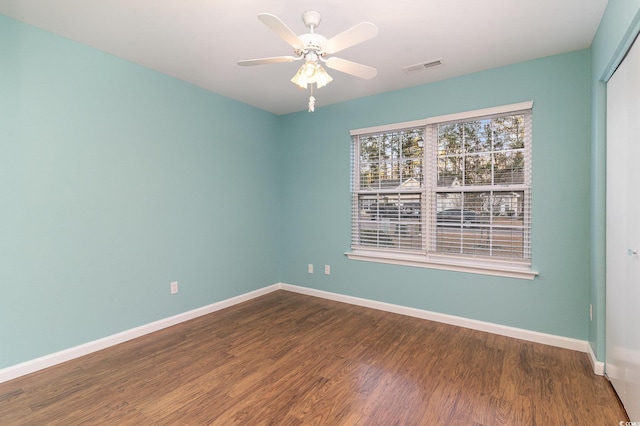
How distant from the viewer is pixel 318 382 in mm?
2193

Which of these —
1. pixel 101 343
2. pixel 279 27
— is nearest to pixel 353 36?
pixel 279 27

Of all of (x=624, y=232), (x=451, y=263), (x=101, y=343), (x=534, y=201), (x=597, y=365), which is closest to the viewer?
(x=624, y=232)

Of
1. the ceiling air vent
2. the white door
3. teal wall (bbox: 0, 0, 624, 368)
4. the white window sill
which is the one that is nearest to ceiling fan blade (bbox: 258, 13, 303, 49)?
the ceiling air vent

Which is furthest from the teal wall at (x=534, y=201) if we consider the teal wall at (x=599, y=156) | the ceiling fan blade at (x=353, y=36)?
the ceiling fan blade at (x=353, y=36)

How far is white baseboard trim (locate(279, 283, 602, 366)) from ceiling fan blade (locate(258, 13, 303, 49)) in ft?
9.80

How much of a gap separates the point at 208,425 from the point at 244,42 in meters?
2.80

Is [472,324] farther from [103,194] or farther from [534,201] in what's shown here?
[103,194]

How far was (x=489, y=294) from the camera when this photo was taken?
10.0ft

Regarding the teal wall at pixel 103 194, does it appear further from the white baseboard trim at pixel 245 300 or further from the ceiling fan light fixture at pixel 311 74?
the ceiling fan light fixture at pixel 311 74

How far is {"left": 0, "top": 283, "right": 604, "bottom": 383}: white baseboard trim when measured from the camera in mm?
2305

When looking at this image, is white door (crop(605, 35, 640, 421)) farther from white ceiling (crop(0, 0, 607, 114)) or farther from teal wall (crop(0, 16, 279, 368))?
teal wall (crop(0, 16, 279, 368))

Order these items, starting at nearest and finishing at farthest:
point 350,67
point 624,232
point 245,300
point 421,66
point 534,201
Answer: point 624,232, point 350,67, point 534,201, point 421,66, point 245,300

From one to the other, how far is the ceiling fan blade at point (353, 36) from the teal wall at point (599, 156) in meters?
1.53

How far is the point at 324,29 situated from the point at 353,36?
728 millimetres
